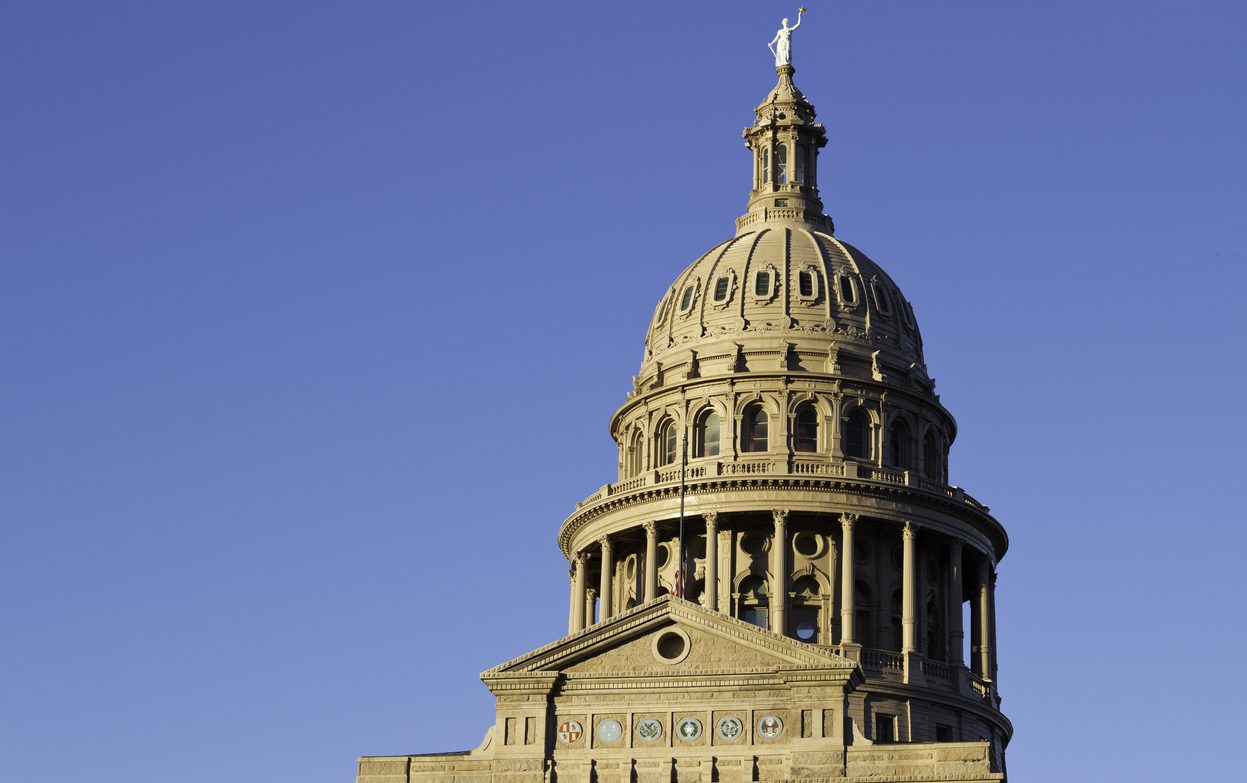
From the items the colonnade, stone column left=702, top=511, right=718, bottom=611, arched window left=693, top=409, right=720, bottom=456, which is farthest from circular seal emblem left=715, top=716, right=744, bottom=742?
→ arched window left=693, top=409, right=720, bottom=456

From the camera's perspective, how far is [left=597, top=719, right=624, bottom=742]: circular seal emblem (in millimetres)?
87750

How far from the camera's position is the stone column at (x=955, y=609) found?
4387 inches

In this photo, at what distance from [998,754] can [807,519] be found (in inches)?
500

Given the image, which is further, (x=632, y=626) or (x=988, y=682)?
(x=988, y=682)

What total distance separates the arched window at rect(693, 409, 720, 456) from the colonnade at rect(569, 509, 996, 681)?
409 cm

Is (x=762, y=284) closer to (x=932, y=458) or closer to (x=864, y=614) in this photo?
(x=932, y=458)

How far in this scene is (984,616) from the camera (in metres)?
113

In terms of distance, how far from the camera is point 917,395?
379 ft

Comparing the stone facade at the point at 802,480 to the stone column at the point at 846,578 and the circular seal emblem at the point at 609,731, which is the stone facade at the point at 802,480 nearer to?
Answer: the stone column at the point at 846,578

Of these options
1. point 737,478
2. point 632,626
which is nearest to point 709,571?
point 737,478

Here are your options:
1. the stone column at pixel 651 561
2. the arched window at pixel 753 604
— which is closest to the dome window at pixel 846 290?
the stone column at pixel 651 561

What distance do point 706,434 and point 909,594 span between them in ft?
37.4

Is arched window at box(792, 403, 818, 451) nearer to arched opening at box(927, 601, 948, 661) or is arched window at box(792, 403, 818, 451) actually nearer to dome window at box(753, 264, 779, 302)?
dome window at box(753, 264, 779, 302)

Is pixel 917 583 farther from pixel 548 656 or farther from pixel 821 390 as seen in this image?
pixel 548 656
